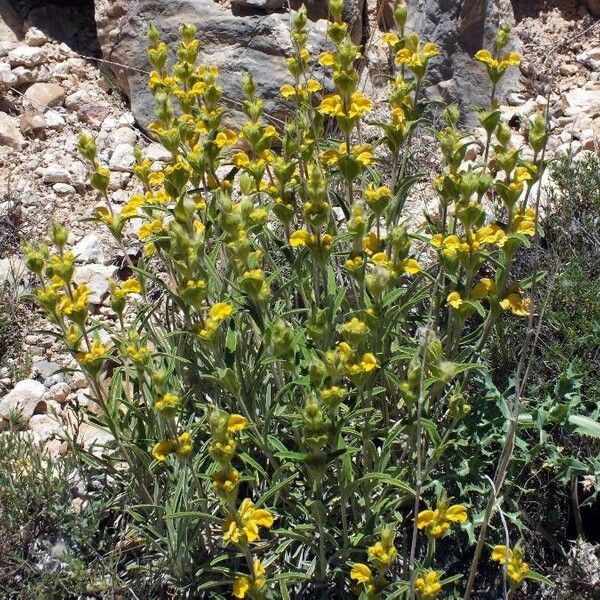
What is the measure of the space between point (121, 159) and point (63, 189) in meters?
0.37

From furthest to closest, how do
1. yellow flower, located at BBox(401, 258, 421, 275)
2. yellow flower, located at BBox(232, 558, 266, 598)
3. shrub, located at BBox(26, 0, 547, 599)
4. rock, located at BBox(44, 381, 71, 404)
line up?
rock, located at BBox(44, 381, 71, 404), yellow flower, located at BBox(401, 258, 421, 275), shrub, located at BBox(26, 0, 547, 599), yellow flower, located at BBox(232, 558, 266, 598)

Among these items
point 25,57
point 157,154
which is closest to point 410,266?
point 157,154

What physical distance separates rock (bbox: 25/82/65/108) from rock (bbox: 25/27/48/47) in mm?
384

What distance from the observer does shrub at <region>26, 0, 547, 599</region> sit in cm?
254

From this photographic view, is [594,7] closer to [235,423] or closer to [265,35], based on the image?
[265,35]

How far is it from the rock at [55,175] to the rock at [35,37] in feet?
3.64

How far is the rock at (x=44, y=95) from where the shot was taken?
17.4 feet

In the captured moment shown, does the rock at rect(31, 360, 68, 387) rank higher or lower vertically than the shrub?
lower

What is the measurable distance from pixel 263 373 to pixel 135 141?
2.52 meters

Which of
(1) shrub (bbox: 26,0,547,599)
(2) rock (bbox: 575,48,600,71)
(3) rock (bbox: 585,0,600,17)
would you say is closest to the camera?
(1) shrub (bbox: 26,0,547,599)

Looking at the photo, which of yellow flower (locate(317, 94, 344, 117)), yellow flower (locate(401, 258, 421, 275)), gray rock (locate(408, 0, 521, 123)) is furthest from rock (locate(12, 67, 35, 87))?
yellow flower (locate(401, 258, 421, 275))

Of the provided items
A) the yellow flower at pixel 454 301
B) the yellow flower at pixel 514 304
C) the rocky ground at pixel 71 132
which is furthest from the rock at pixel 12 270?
the yellow flower at pixel 514 304

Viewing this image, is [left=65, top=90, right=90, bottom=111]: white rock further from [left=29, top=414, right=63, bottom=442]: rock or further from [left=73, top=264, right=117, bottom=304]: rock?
[left=29, top=414, right=63, bottom=442]: rock

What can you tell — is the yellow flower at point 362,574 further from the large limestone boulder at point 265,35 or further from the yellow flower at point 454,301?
the large limestone boulder at point 265,35
